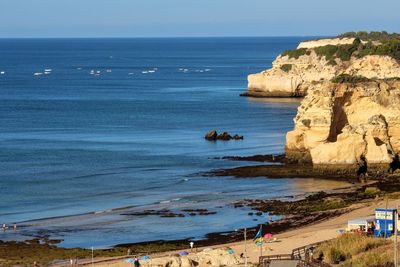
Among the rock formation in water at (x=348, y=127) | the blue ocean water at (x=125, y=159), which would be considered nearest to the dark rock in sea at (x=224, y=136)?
the blue ocean water at (x=125, y=159)

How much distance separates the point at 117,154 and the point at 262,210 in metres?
23.5

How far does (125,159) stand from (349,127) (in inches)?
701

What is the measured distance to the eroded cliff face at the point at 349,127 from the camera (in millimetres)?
63844

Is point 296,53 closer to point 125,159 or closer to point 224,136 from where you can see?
point 224,136

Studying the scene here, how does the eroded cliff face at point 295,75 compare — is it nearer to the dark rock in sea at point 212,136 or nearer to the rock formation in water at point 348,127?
the dark rock in sea at point 212,136

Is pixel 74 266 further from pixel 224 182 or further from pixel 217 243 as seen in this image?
pixel 224 182

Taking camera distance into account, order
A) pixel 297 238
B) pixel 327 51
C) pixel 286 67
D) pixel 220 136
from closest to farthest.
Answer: pixel 297 238 → pixel 220 136 → pixel 327 51 → pixel 286 67

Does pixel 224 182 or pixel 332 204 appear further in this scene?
pixel 224 182

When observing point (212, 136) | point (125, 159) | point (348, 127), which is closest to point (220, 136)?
point (212, 136)

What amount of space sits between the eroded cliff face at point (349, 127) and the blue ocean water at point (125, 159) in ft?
10.6

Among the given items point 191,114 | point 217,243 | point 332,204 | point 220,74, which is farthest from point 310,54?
point 217,243

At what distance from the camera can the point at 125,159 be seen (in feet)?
241

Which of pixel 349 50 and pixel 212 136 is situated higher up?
pixel 349 50

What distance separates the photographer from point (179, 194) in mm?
60000
